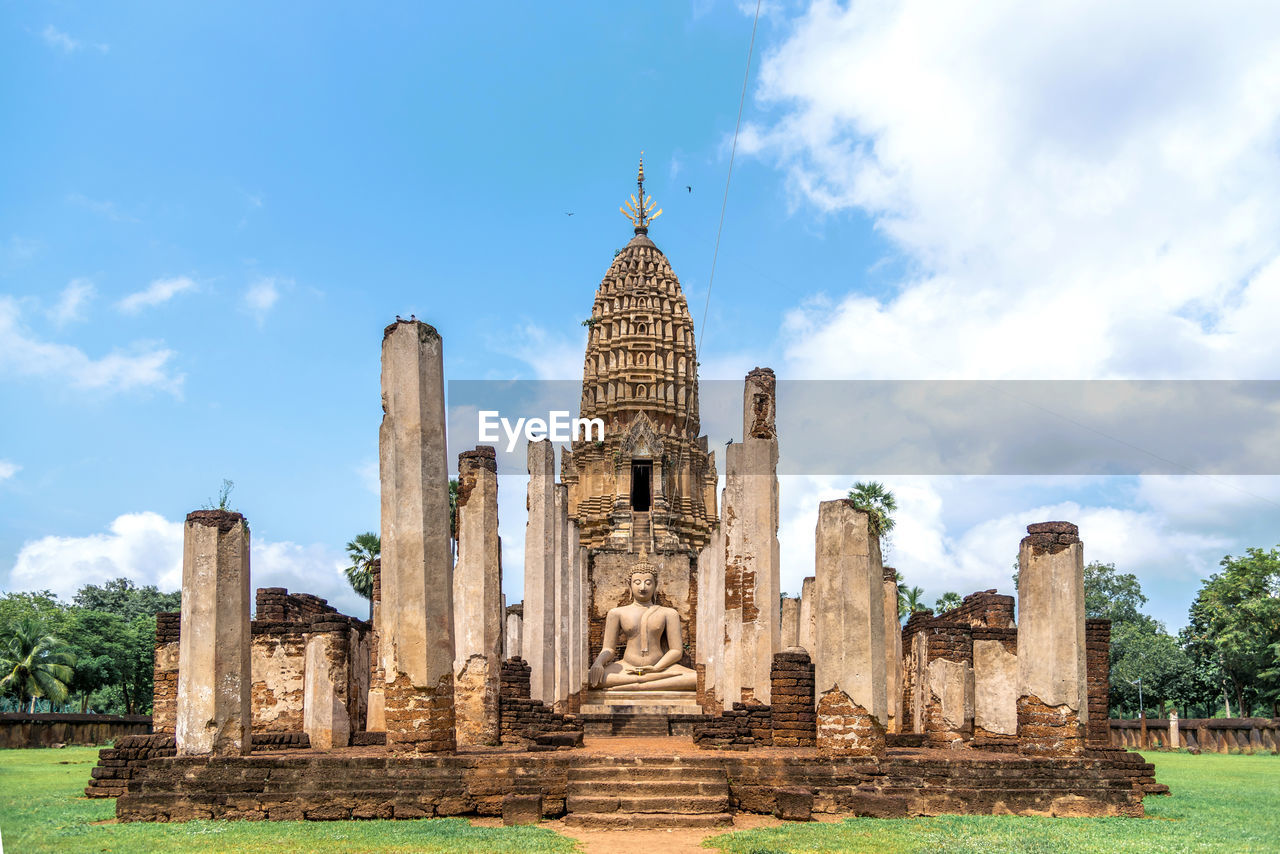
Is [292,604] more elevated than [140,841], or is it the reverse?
[292,604]

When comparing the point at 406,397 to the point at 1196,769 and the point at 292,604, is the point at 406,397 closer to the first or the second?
the point at 292,604

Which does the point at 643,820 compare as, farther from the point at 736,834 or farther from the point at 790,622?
the point at 790,622

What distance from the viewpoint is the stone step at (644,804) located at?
10766mm

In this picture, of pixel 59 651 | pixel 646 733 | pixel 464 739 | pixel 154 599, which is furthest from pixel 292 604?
pixel 154 599

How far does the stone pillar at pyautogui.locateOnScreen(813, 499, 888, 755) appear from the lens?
12.4 m

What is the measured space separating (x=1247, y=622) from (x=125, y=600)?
49958mm

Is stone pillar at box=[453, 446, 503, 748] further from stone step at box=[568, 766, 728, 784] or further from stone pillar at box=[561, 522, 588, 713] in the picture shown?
stone pillar at box=[561, 522, 588, 713]

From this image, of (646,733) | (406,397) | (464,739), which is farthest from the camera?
(646,733)

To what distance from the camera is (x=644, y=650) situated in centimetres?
2623

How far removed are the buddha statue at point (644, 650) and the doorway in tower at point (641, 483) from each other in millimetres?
12363

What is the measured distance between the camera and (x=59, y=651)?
36.8 metres

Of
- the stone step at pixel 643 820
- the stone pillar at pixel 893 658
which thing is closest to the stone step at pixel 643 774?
the stone step at pixel 643 820

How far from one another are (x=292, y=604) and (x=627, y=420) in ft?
74.4

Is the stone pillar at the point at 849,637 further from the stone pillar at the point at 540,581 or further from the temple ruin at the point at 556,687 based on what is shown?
the stone pillar at the point at 540,581
